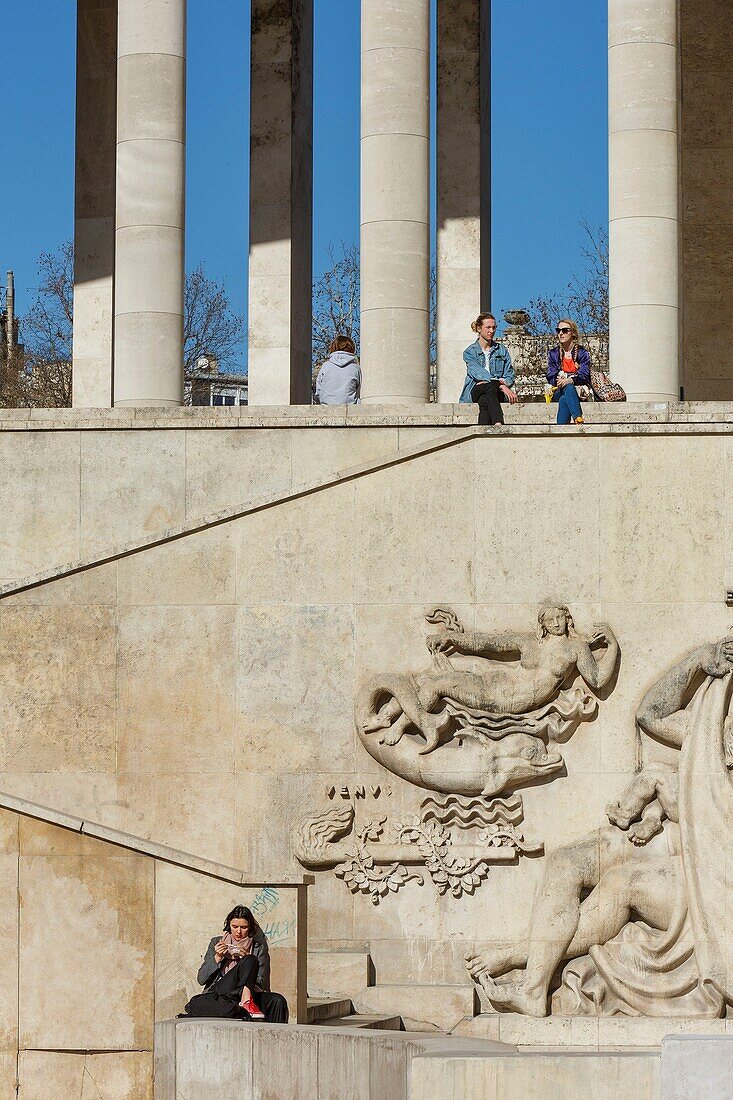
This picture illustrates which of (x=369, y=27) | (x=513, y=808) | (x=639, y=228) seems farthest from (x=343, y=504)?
(x=369, y=27)

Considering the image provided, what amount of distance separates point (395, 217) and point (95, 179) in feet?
36.7

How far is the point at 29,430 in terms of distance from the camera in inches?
1171

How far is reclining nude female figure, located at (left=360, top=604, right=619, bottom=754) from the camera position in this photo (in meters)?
27.1

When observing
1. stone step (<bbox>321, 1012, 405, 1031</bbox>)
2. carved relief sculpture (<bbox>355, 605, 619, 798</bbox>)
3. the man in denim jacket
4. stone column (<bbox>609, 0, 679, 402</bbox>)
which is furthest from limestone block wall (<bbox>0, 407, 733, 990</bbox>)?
stone column (<bbox>609, 0, 679, 402</bbox>)

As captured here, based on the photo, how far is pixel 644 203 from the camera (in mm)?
35562

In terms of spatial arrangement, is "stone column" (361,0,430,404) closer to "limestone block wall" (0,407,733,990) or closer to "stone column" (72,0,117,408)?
"limestone block wall" (0,407,733,990)

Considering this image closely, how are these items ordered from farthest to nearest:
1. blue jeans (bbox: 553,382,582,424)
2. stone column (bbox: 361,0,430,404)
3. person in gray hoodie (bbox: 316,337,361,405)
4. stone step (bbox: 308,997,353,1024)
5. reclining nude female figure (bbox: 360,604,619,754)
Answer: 1. stone column (bbox: 361,0,430,404)
2. person in gray hoodie (bbox: 316,337,361,405)
3. blue jeans (bbox: 553,382,582,424)
4. reclining nude female figure (bbox: 360,604,619,754)
5. stone step (bbox: 308,997,353,1024)

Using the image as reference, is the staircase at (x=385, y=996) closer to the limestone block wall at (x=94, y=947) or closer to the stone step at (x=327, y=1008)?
the stone step at (x=327, y=1008)

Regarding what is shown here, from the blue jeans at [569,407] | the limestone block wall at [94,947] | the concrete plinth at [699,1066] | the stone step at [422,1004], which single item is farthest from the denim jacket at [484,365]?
the concrete plinth at [699,1066]

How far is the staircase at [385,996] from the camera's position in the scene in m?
26.3

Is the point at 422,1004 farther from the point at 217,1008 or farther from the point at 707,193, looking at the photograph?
the point at 707,193

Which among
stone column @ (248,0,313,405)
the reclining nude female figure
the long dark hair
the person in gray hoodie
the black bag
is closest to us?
the black bag

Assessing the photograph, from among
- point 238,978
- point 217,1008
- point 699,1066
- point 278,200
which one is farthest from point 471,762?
point 278,200

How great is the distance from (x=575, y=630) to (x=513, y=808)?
Result: 269cm
